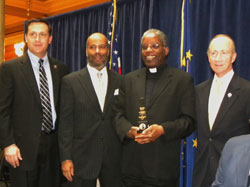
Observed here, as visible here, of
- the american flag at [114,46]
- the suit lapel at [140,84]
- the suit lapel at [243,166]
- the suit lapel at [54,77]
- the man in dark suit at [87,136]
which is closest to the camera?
the suit lapel at [243,166]

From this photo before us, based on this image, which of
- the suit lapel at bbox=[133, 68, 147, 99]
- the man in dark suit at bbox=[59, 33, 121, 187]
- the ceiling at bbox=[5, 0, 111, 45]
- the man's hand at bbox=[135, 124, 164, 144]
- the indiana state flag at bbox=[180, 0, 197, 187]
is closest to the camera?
the man's hand at bbox=[135, 124, 164, 144]

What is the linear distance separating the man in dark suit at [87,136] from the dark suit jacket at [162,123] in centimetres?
19

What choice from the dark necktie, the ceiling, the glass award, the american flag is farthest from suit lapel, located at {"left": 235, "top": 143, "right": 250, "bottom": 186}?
the ceiling

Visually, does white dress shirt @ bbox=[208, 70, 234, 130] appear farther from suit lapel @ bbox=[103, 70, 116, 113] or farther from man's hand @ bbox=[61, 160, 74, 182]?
man's hand @ bbox=[61, 160, 74, 182]

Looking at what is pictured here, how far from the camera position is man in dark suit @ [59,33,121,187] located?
293 cm

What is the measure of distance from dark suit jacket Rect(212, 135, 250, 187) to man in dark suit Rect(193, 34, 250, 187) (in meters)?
0.74

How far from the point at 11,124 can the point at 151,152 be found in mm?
1332

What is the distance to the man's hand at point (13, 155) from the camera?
2.85 metres

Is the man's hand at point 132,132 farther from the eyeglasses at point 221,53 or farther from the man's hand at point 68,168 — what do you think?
the eyeglasses at point 221,53

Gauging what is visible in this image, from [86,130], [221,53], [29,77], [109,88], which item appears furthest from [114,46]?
[221,53]

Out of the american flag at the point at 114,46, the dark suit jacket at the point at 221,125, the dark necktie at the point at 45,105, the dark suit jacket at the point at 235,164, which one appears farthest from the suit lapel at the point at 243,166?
the american flag at the point at 114,46

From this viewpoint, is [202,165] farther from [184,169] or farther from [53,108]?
[53,108]

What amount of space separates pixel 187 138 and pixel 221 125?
50.7 inches

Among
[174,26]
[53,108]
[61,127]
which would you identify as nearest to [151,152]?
[61,127]
